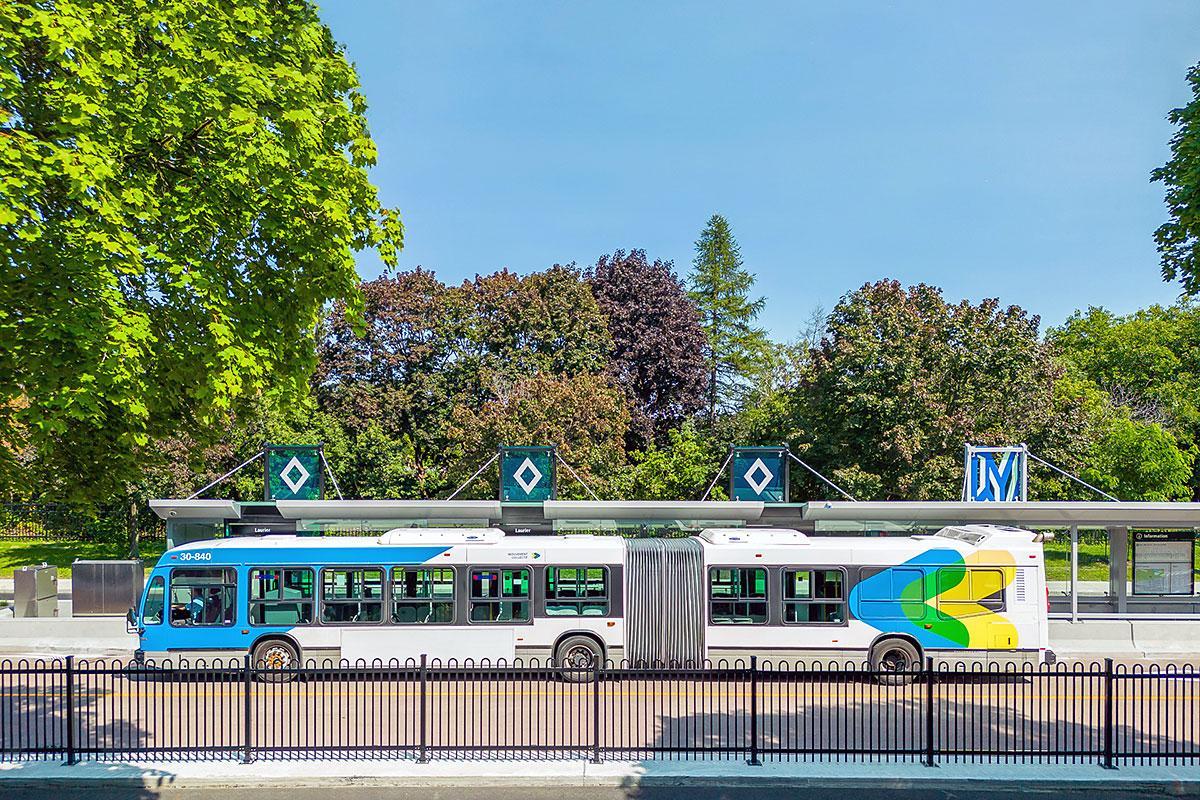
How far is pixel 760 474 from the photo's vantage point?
72.8ft

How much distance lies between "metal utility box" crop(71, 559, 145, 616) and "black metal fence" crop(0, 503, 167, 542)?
30.1ft

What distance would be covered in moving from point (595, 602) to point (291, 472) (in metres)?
9.05

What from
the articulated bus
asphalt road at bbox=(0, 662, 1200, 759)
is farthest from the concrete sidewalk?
the articulated bus

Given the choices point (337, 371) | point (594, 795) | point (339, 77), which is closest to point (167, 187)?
point (339, 77)

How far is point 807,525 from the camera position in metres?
22.0

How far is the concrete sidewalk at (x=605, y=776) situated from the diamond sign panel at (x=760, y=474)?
10694 millimetres

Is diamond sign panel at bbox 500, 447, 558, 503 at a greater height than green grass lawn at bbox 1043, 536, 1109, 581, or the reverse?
diamond sign panel at bbox 500, 447, 558, 503

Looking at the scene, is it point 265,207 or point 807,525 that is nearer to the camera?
point 265,207

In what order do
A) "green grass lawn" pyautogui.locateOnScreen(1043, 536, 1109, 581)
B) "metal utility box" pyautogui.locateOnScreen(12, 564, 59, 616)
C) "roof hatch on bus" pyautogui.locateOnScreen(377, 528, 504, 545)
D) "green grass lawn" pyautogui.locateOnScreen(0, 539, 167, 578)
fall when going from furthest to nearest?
"green grass lawn" pyautogui.locateOnScreen(0, 539, 167, 578), "green grass lawn" pyautogui.locateOnScreen(1043, 536, 1109, 581), "metal utility box" pyautogui.locateOnScreen(12, 564, 59, 616), "roof hatch on bus" pyautogui.locateOnScreen(377, 528, 504, 545)

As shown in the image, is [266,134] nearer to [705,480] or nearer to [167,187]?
[167,187]

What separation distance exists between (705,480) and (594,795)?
88.7ft

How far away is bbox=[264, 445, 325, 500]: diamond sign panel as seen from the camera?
2225cm

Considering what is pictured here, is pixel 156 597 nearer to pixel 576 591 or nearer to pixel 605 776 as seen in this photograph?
pixel 576 591

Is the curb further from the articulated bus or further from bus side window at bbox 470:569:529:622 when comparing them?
bus side window at bbox 470:569:529:622
